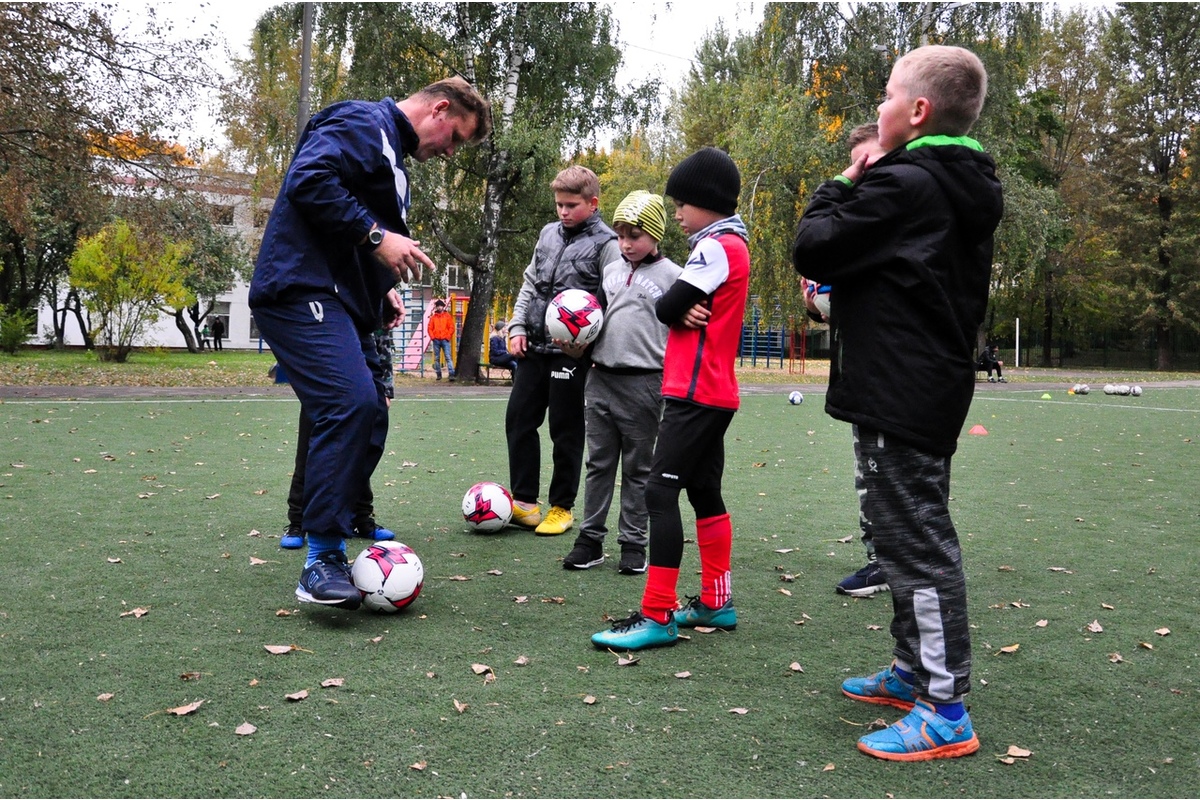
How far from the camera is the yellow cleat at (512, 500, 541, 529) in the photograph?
244 inches

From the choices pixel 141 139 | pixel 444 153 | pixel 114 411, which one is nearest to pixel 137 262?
pixel 141 139

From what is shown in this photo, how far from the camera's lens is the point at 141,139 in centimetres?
1912

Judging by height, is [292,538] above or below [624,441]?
below

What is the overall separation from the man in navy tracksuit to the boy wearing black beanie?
3.62 feet

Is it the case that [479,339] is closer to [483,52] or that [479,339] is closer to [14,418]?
[483,52]

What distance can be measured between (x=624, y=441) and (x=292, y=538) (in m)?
1.93

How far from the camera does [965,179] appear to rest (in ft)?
9.68

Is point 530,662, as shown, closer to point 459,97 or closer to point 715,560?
point 715,560

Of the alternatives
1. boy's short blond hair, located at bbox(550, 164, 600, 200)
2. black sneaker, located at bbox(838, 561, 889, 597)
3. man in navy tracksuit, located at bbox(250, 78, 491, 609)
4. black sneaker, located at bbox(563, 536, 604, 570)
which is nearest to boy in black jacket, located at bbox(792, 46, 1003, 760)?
black sneaker, located at bbox(838, 561, 889, 597)

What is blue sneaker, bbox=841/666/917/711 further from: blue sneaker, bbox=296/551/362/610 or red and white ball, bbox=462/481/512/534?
red and white ball, bbox=462/481/512/534

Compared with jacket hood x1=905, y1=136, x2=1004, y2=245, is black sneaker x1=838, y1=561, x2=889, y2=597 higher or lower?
lower

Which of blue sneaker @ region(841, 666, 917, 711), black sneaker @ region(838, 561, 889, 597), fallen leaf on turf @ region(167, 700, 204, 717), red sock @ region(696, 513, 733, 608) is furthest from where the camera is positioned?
black sneaker @ region(838, 561, 889, 597)

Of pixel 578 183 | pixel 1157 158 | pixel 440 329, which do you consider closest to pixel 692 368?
pixel 578 183

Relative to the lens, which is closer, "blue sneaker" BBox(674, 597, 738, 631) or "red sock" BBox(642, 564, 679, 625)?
"red sock" BBox(642, 564, 679, 625)
